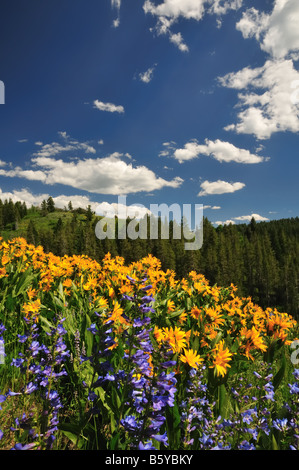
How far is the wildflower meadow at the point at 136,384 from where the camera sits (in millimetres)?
1400

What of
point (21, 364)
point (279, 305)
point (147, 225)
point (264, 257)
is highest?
point (147, 225)

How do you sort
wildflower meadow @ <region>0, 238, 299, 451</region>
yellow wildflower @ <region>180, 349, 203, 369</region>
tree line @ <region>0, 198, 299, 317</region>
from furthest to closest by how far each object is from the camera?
1. tree line @ <region>0, 198, 299, 317</region>
2. yellow wildflower @ <region>180, 349, 203, 369</region>
3. wildflower meadow @ <region>0, 238, 299, 451</region>

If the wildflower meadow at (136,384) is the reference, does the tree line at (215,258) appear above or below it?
below

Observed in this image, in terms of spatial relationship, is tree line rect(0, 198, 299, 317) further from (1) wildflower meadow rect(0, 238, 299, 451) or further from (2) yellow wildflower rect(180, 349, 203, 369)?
(2) yellow wildflower rect(180, 349, 203, 369)

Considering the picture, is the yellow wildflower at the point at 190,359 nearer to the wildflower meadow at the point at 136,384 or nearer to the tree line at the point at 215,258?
the wildflower meadow at the point at 136,384

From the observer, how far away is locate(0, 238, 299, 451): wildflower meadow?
1.40 metres

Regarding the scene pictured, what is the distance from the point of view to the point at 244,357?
10.0 ft

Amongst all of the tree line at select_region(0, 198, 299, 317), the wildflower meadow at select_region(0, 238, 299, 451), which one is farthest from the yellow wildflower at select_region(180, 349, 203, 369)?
the tree line at select_region(0, 198, 299, 317)

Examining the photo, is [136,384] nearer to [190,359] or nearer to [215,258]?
[190,359]

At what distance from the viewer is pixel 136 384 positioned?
1.45 m

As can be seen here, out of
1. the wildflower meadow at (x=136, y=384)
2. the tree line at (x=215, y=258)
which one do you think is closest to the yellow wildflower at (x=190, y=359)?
the wildflower meadow at (x=136, y=384)

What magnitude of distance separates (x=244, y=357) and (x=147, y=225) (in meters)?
88.9
